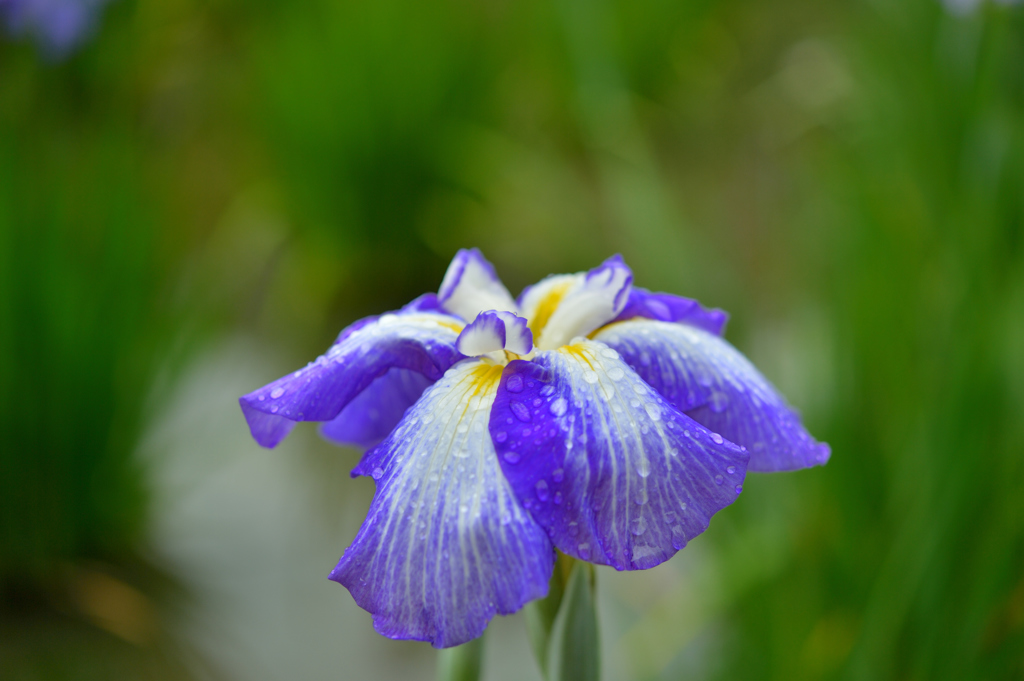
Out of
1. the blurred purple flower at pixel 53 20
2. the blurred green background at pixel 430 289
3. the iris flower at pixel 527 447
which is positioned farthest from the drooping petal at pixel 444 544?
the blurred purple flower at pixel 53 20

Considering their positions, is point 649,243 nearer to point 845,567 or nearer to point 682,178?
point 845,567

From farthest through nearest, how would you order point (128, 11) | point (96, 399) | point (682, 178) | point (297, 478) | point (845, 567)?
point (682, 178), point (128, 11), point (297, 478), point (96, 399), point (845, 567)

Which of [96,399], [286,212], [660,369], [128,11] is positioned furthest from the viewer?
[286,212]

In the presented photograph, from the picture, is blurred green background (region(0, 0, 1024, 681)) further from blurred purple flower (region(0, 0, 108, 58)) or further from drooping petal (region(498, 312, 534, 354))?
drooping petal (region(498, 312, 534, 354))

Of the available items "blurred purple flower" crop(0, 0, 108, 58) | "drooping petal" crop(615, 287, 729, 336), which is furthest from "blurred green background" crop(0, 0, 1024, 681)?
"drooping petal" crop(615, 287, 729, 336)

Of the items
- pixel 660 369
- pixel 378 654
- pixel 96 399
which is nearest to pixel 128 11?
pixel 96 399

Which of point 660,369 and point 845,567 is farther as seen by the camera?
point 845,567
